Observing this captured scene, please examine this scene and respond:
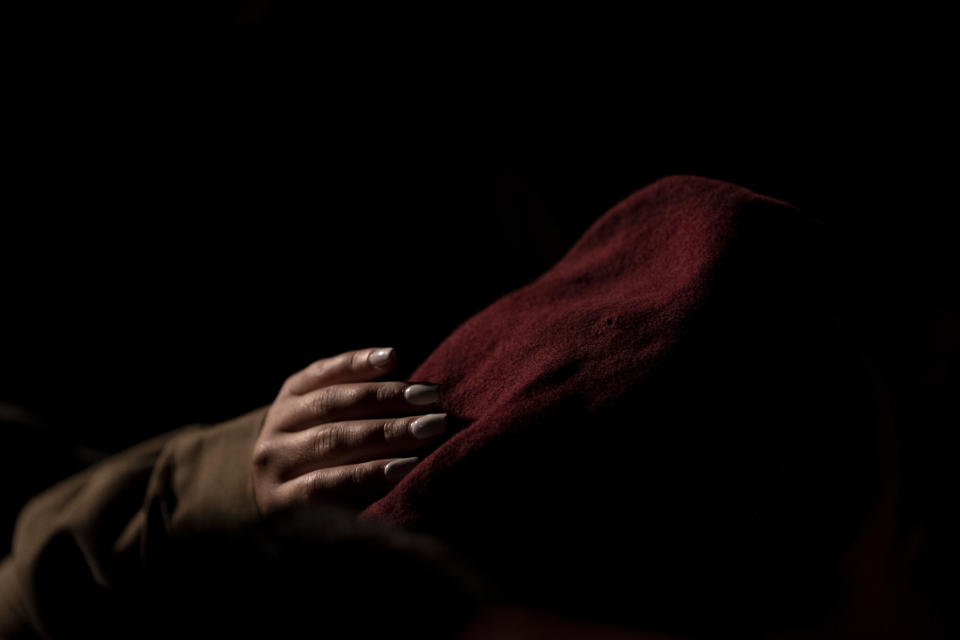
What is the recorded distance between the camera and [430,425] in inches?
19.9

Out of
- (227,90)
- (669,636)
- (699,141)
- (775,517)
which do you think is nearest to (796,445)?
(775,517)

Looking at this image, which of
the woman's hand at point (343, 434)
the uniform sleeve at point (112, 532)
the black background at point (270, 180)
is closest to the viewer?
the woman's hand at point (343, 434)

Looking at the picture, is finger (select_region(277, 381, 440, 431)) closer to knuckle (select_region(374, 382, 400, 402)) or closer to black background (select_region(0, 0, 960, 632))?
knuckle (select_region(374, 382, 400, 402))

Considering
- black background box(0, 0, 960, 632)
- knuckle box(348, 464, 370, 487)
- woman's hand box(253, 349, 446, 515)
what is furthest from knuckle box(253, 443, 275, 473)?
black background box(0, 0, 960, 632)

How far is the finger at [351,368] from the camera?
1.86ft

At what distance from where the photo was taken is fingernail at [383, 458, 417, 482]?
0.51 m

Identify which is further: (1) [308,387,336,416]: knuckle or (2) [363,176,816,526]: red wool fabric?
(1) [308,387,336,416]: knuckle

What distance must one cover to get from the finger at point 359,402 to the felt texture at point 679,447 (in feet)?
0.14

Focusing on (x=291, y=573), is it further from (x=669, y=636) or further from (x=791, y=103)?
(x=791, y=103)

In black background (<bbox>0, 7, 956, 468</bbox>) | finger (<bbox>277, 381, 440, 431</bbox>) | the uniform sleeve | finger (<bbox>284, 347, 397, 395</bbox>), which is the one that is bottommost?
the uniform sleeve

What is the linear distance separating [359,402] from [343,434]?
0.03 metres

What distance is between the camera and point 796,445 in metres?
0.46

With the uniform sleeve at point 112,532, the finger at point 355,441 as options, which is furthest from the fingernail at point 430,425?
the uniform sleeve at point 112,532

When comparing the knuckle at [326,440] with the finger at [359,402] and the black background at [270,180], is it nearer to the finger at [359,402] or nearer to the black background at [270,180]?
the finger at [359,402]
